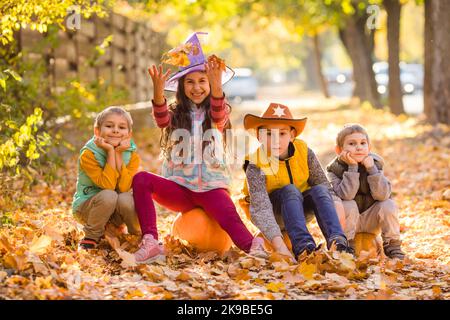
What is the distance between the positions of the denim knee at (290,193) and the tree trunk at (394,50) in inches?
539

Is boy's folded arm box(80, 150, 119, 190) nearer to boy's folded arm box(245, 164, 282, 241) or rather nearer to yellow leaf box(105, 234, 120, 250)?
yellow leaf box(105, 234, 120, 250)

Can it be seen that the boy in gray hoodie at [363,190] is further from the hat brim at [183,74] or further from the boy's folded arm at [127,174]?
the boy's folded arm at [127,174]

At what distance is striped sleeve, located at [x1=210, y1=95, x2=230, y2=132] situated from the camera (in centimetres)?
561

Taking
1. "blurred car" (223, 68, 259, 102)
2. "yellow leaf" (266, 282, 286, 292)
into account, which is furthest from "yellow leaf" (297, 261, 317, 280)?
"blurred car" (223, 68, 259, 102)

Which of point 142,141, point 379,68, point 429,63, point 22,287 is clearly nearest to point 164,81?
point 22,287

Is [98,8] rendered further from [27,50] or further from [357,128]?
[27,50]

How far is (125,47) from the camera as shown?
16.1 metres

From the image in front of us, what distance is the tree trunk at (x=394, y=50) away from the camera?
1856cm

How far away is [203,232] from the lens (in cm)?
570

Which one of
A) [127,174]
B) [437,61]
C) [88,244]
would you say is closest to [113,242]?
[88,244]

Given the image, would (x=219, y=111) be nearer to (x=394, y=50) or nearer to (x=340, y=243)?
(x=340, y=243)

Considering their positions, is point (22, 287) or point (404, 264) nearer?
point (22, 287)

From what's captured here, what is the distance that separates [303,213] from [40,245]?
1.87 meters

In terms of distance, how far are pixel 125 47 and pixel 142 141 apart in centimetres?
301
